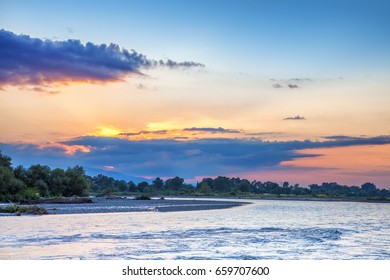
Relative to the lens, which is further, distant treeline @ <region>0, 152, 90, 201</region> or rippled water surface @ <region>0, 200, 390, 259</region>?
distant treeline @ <region>0, 152, 90, 201</region>

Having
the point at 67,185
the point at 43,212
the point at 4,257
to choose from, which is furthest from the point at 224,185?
the point at 4,257

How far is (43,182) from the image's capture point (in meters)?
89.8

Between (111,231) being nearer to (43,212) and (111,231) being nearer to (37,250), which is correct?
(37,250)

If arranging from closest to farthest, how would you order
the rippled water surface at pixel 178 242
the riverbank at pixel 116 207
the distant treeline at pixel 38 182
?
the rippled water surface at pixel 178 242
the riverbank at pixel 116 207
the distant treeline at pixel 38 182

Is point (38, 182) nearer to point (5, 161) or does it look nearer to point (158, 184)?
point (5, 161)

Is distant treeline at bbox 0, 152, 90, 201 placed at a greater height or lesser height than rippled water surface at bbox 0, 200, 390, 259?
greater

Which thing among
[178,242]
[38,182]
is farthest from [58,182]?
[178,242]

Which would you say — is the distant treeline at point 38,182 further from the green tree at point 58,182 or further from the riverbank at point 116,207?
the riverbank at point 116,207

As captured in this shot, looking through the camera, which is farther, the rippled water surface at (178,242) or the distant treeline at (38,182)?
the distant treeline at (38,182)

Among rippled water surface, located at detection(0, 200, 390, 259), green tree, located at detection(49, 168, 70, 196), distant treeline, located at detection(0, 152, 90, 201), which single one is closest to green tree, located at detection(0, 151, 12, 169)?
distant treeline, located at detection(0, 152, 90, 201)

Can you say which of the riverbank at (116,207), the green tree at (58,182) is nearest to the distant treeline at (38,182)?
the green tree at (58,182)

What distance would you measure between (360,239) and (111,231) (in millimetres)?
14697

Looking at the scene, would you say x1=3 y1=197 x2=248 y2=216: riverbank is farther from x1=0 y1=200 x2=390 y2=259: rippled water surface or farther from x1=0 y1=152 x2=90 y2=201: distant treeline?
x1=0 y1=200 x2=390 y2=259: rippled water surface
